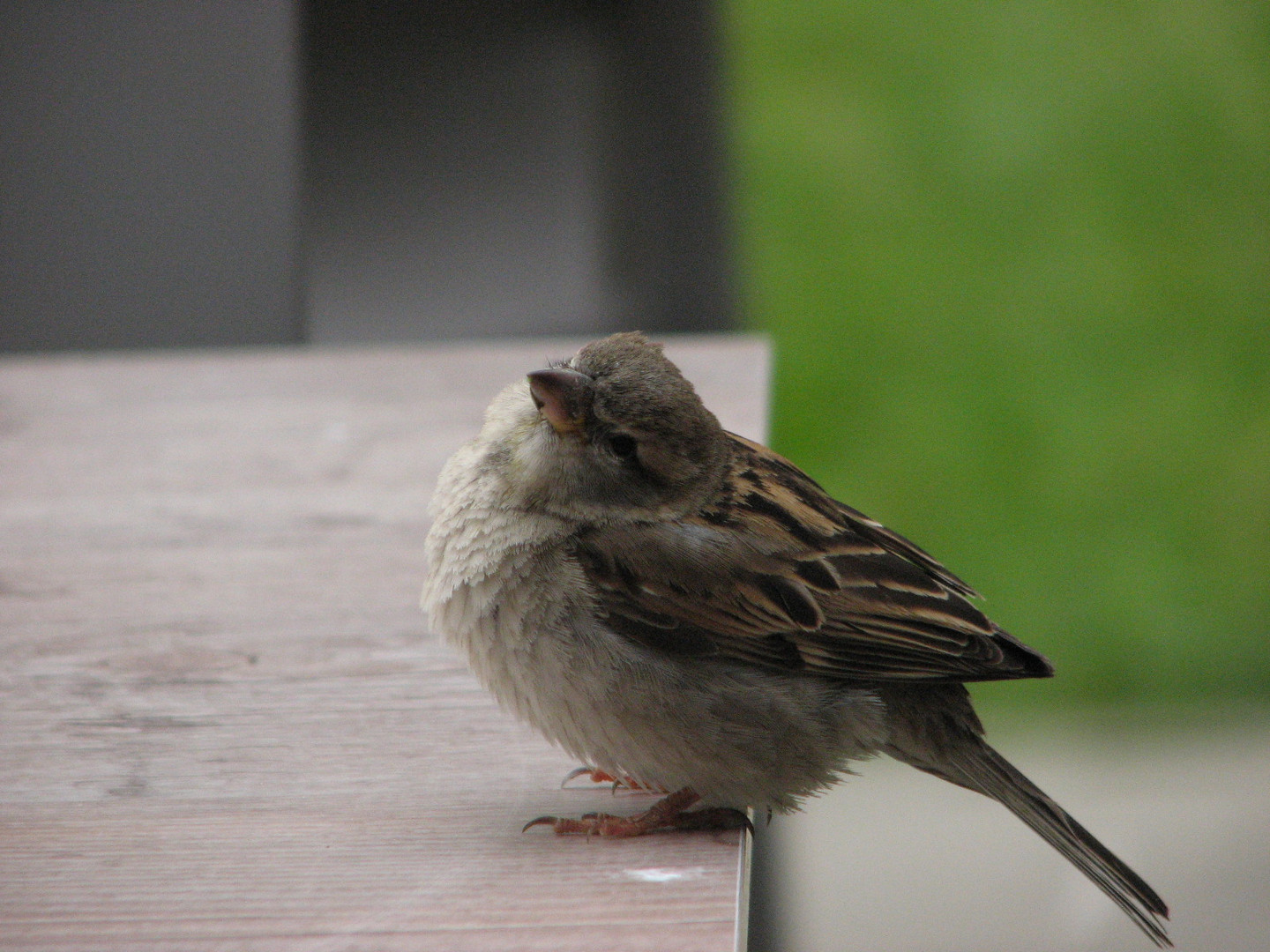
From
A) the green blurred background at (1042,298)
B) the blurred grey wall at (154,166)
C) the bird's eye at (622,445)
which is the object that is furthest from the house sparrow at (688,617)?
the green blurred background at (1042,298)

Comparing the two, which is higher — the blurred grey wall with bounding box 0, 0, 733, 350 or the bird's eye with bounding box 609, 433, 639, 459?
the blurred grey wall with bounding box 0, 0, 733, 350

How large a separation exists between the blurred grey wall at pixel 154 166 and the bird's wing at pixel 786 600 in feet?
9.02

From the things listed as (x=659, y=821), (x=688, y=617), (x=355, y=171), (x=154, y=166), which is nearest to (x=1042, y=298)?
(x=355, y=171)

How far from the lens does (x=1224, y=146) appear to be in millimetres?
6195

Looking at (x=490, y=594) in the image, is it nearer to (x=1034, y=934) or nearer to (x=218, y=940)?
(x=218, y=940)

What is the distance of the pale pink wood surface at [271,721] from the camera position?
1378mm

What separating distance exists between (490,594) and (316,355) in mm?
2061

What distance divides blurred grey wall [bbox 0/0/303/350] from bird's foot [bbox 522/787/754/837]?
2934 millimetres

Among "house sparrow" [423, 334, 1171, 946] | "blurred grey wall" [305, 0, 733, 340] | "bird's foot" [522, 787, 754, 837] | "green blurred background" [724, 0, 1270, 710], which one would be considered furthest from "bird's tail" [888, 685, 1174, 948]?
"blurred grey wall" [305, 0, 733, 340]

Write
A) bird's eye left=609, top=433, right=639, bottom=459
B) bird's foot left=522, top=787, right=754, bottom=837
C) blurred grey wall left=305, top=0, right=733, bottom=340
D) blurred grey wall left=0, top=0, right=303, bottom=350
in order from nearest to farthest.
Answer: bird's foot left=522, top=787, right=754, bottom=837 < bird's eye left=609, top=433, right=639, bottom=459 < blurred grey wall left=0, top=0, right=303, bottom=350 < blurred grey wall left=305, top=0, right=733, bottom=340

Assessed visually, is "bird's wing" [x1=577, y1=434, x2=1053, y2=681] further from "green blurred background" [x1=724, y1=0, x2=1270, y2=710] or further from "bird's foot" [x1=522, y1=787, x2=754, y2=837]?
"green blurred background" [x1=724, y1=0, x2=1270, y2=710]

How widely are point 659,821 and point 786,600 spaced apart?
29 centimetres

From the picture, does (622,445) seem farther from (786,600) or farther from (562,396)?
(786,600)

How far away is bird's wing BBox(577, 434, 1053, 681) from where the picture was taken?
1.67 meters
